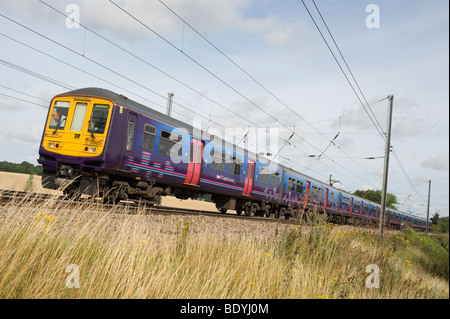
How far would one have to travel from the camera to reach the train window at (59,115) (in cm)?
1127

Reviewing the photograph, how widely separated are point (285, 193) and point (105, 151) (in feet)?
46.5

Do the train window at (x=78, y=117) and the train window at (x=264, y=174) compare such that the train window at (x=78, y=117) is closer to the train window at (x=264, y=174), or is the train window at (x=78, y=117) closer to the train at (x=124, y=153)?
the train at (x=124, y=153)

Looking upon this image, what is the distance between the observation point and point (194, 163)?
1408 cm

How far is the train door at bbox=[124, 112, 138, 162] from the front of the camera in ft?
36.2

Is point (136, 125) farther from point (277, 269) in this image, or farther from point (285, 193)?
point (285, 193)

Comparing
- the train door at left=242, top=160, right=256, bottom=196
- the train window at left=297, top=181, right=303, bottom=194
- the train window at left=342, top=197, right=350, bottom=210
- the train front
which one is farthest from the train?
the train window at left=342, top=197, right=350, bottom=210

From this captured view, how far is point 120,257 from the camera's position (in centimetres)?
407

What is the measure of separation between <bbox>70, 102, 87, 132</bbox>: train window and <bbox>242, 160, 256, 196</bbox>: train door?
9.11 meters

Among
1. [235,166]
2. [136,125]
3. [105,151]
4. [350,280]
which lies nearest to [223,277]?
[350,280]

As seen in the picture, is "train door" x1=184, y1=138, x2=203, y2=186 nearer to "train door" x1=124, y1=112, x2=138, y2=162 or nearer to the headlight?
"train door" x1=124, y1=112, x2=138, y2=162

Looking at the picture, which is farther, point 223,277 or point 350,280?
point 350,280

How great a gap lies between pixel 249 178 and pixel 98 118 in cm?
943

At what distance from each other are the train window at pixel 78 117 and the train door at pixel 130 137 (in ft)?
4.28

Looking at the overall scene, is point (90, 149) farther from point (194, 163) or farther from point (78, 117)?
point (194, 163)
